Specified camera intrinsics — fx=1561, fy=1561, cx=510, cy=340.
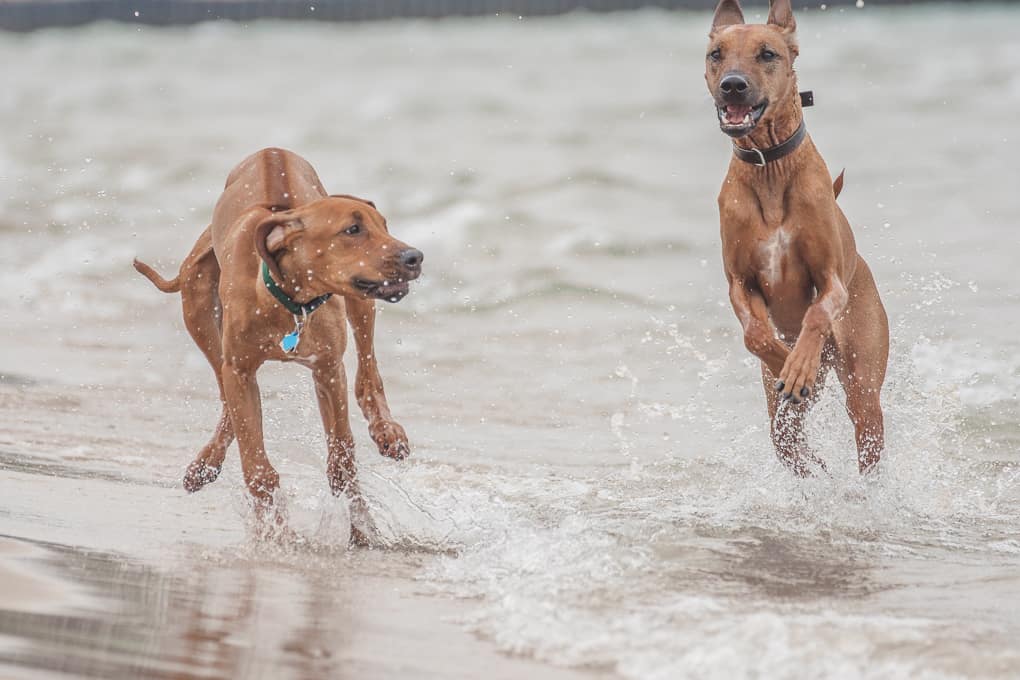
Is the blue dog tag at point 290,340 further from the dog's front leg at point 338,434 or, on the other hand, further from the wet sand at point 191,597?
the wet sand at point 191,597

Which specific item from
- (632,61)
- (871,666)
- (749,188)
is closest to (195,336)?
(749,188)

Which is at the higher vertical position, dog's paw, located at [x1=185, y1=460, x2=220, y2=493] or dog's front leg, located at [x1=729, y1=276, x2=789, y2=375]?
dog's front leg, located at [x1=729, y1=276, x2=789, y2=375]

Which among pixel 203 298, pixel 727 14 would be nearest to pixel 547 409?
pixel 203 298

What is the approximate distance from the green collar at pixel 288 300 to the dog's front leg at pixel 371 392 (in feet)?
1.43

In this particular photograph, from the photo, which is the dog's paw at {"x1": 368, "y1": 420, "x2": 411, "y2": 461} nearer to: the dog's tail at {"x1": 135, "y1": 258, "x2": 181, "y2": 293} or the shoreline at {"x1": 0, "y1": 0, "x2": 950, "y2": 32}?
the dog's tail at {"x1": 135, "y1": 258, "x2": 181, "y2": 293}

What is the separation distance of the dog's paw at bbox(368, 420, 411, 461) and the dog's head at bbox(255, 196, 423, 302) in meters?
0.73

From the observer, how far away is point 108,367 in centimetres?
928

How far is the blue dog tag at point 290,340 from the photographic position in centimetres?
512

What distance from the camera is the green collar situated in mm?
5043

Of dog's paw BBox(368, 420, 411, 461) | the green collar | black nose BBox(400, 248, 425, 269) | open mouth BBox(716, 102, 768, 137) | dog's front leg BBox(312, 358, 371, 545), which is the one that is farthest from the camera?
dog's paw BBox(368, 420, 411, 461)

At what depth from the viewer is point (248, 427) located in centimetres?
531

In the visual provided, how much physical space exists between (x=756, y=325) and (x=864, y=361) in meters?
0.62

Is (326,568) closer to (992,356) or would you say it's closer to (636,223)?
(992,356)

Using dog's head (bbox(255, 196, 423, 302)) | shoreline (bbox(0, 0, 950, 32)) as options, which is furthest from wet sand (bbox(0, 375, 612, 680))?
A: shoreline (bbox(0, 0, 950, 32))
